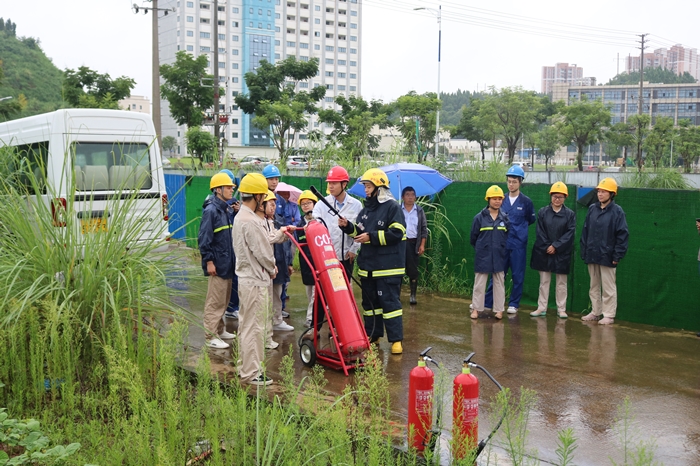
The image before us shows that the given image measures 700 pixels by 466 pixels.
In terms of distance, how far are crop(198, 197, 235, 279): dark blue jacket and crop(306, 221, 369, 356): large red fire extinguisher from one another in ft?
4.38

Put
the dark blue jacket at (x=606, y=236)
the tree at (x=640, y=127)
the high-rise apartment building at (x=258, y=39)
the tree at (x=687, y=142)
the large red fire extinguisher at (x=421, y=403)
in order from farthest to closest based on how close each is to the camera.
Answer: the high-rise apartment building at (x=258, y=39), the tree at (x=640, y=127), the tree at (x=687, y=142), the dark blue jacket at (x=606, y=236), the large red fire extinguisher at (x=421, y=403)

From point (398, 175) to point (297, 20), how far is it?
124 m

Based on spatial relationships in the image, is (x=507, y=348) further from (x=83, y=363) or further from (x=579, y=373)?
(x=83, y=363)

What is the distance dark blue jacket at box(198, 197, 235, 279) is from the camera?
7.46 meters

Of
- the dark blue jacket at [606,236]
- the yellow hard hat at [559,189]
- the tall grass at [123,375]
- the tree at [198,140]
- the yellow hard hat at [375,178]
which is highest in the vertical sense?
the tree at [198,140]

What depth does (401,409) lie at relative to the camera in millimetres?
5625

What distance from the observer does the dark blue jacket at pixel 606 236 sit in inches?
330

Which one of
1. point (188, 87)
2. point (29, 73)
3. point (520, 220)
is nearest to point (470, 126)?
point (188, 87)

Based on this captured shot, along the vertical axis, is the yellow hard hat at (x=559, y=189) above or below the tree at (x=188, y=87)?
below

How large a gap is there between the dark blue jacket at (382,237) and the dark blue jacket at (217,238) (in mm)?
1491

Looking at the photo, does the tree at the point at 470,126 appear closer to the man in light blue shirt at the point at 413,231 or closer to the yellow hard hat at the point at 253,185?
the man in light blue shirt at the point at 413,231

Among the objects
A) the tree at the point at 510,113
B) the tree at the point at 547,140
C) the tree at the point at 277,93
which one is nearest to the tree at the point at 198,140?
the tree at the point at 277,93

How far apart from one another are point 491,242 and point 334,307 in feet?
10.8

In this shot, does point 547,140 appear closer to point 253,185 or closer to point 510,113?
point 510,113
